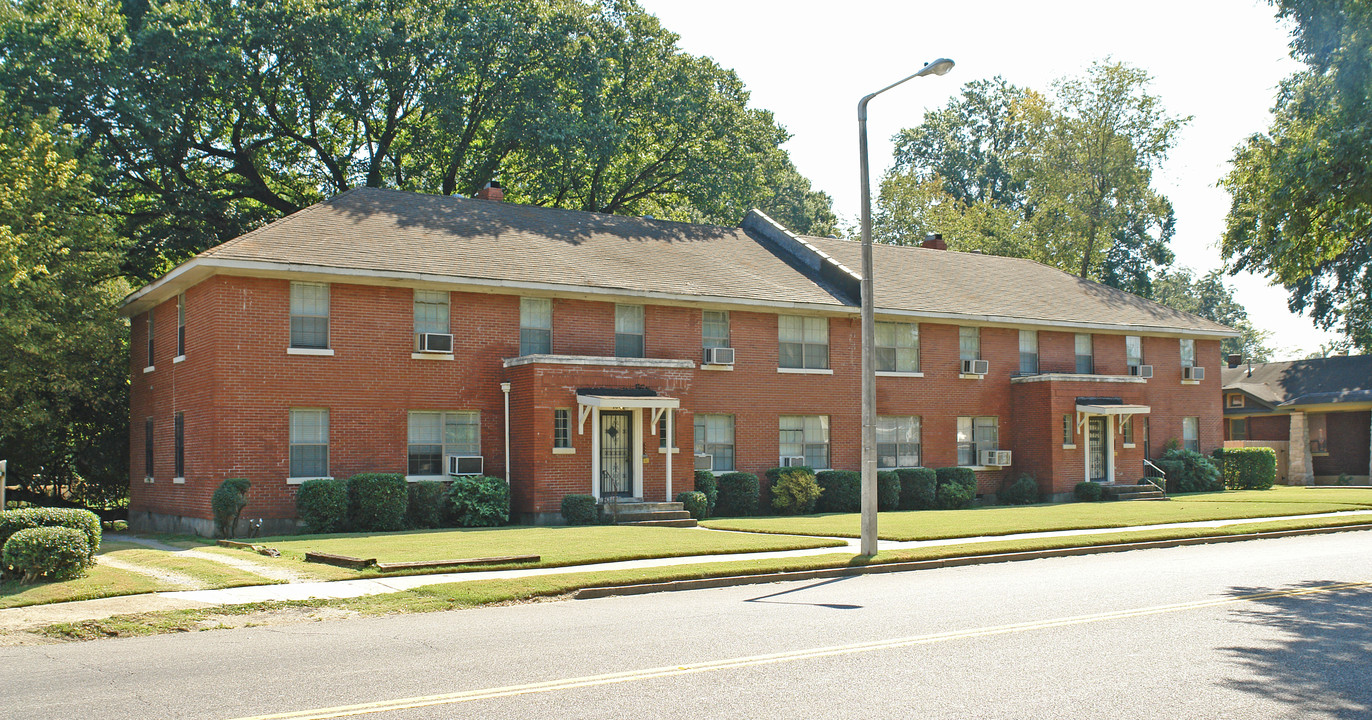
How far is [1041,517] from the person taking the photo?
25.0m

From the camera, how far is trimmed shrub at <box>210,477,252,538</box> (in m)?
21.4

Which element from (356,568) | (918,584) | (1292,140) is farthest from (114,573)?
(1292,140)

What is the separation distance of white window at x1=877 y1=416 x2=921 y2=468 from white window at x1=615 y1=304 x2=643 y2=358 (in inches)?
314

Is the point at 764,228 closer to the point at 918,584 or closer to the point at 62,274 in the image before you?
the point at 62,274

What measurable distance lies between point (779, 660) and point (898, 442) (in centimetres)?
2341

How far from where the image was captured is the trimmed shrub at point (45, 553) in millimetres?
13102

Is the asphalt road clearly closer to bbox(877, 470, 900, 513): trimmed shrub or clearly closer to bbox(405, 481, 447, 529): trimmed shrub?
bbox(405, 481, 447, 529): trimmed shrub

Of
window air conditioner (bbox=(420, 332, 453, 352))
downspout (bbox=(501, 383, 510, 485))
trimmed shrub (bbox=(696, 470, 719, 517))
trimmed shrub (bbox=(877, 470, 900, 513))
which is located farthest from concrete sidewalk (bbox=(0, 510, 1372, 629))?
trimmed shrub (bbox=(877, 470, 900, 513))

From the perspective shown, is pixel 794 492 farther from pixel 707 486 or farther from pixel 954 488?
pixel 954 488

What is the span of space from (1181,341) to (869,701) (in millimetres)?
35404

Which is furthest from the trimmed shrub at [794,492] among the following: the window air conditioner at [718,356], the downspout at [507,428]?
the downspout at [507,428]

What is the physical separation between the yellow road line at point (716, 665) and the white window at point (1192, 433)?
28351 millimetres

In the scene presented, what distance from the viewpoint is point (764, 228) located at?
36.2 metres

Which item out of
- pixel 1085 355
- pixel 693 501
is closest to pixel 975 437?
pixel 1085 355
